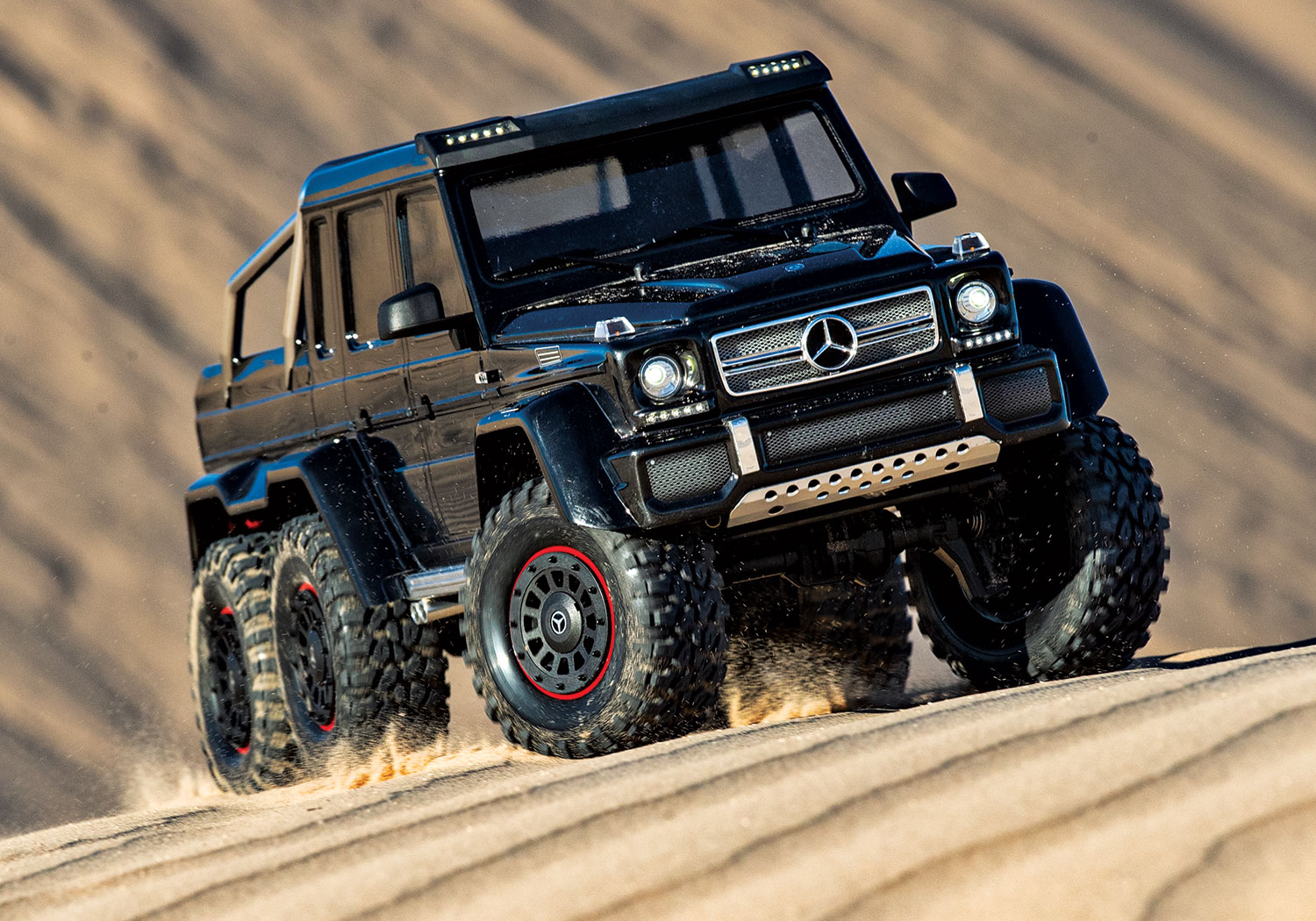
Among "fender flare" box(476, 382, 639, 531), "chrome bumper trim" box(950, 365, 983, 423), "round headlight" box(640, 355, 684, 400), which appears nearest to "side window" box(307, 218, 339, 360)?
"fender flare" box(476, 382, 639, 531)

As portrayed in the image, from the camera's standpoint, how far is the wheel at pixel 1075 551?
5871 mm

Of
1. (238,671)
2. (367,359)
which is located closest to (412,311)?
(367,359)

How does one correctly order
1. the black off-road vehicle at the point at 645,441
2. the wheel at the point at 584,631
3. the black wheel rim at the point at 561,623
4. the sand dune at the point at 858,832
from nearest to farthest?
the sand dune at the point at 858,832 → the wheel at the point at 584,631 → the black off-road vehicle at the point at 645,441 → the black wheel rim at the point at 561,623

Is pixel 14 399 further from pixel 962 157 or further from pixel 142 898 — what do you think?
pixel 142 898

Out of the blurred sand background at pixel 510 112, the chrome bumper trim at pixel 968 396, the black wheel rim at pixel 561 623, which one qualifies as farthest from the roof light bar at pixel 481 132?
the blurred sand background at pixel 510 112

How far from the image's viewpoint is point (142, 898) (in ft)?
13.9

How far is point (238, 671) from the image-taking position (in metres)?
8.24

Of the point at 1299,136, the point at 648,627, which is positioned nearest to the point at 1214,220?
the point at 1299,136

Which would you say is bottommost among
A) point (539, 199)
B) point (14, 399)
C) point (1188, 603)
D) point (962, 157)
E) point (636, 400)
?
point (1188, 603)

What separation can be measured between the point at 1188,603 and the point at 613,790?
11.3m

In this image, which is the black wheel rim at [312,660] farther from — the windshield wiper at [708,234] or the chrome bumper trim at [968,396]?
the chrome bumper trim at [968,396]

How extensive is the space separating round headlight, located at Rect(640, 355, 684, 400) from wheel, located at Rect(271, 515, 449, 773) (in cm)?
195

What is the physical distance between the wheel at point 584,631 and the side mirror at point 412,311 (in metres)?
0.69

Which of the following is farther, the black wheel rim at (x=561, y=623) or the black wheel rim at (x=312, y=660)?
the black wheel rim at (x=312, y=660)
